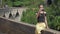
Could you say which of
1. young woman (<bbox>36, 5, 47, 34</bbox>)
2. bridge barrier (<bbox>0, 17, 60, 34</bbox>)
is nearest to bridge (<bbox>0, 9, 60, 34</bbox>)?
bridge barrier (<bbox>0, 17, 60, 34</bbox>)

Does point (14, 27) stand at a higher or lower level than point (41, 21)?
lower

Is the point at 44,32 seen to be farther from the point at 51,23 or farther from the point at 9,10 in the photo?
the point at 9,10

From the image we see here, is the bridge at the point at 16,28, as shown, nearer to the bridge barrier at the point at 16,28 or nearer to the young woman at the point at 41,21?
the bridge barrier at the point at 16,28

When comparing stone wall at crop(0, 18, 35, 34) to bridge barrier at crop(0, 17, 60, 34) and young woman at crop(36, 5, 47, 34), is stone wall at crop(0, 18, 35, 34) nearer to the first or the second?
bridge barrier at crop(0, 17, 60, 34)

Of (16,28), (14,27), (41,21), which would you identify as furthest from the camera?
Result: (14,27)

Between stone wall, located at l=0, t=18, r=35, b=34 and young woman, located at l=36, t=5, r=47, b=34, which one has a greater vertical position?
young woman, located at l=36, t=5, r=47, b=34

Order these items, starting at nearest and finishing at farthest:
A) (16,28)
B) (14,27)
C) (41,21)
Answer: (41,21) < (16,28) < (14,27)

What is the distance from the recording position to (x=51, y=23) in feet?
51.7

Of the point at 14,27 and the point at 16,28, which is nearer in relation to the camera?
the point at 16,28

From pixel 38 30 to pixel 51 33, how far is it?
85cm

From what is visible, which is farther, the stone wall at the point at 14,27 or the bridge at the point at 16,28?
the stone wall at the point at 14,27

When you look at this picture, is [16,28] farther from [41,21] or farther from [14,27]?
[41,21]

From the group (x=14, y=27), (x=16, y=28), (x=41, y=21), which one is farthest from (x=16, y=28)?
(x=41, y=21)

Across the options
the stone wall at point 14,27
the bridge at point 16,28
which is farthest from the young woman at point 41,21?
the stone wall at point 14,27
